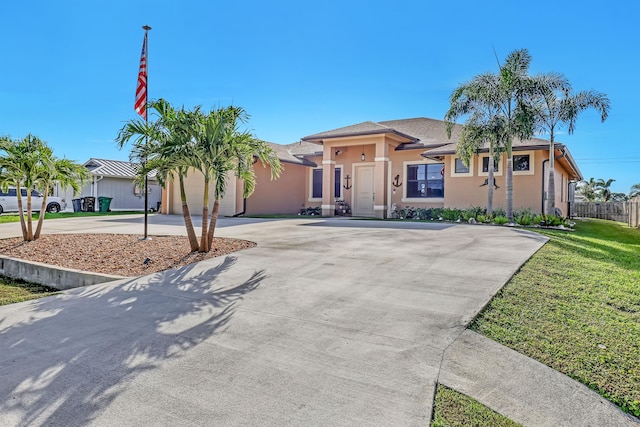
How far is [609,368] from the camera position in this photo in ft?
9.58

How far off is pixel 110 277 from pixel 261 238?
3.93 metres

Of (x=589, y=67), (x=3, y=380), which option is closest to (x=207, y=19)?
(x=3, y=380)

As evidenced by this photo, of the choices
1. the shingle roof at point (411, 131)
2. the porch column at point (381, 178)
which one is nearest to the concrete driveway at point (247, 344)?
the porch column at point (381, 178)

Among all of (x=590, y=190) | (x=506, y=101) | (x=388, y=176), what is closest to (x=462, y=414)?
(x=506, y=101)

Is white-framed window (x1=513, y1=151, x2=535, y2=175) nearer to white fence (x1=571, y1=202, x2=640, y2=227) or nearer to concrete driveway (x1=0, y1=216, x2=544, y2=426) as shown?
concrete driveway (x1=0, y1=216, x2=544, y2=426)

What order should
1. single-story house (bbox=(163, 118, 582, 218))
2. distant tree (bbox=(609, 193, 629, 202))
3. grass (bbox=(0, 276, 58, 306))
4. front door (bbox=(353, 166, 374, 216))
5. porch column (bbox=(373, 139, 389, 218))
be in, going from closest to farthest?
1. grass (bbox=(0, 276, 58, 306))
2. single-story house (bbox=(163, 118, 582, 218))
3. porch column (bbox=(373, 139, 389, 218))
4. front door (bbox=(353, 166, 374, 216))
5. distant tree (bbox=(609, 193, 629, 202))

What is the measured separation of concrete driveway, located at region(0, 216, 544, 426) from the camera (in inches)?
93.4

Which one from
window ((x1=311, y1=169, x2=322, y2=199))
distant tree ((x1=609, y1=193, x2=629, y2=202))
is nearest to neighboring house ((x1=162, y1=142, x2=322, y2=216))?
window ((x1=311, y1=169, x2=322, y2=199))

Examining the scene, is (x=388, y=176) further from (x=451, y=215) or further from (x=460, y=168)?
(x=451, y=215)

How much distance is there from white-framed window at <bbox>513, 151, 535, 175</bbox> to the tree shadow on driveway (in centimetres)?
1336

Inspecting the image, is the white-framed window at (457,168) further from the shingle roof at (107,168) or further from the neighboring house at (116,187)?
the shingle roof at (107,168)

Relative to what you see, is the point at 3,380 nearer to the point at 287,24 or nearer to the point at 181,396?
the point at 181,396

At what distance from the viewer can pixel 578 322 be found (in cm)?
378

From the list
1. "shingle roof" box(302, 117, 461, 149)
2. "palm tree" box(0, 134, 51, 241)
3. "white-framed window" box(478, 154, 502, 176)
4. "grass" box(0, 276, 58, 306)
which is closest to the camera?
"grass" box(0, 276, 58, 306)
